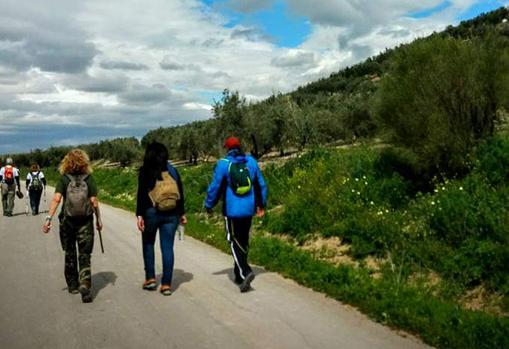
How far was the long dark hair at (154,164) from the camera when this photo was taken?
26.4ft

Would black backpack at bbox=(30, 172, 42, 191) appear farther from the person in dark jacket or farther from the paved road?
the person in dark jacket

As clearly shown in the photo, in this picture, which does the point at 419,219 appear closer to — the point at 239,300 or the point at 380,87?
the point at 239,300

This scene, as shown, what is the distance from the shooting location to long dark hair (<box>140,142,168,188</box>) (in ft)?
26.4

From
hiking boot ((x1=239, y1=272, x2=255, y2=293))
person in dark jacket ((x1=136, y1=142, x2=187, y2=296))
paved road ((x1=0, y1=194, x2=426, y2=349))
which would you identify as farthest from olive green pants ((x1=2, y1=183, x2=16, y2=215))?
hiking boot ((x1=239, y1=272, x2=255, y2=293))

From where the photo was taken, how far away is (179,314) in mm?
6984

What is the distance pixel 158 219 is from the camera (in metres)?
8.09

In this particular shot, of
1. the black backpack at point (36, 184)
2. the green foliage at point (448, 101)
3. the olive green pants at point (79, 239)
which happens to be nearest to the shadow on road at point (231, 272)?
the olive green pants at point (79, 239)

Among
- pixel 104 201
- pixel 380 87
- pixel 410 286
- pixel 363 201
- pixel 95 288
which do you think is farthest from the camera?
pixel 104 201

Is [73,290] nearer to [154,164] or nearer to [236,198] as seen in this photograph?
[154,164]

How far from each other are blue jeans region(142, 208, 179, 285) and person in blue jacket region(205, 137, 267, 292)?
24.3 inches

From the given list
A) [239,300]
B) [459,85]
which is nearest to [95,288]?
[239,300]

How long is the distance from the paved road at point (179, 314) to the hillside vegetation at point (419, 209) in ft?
1.90

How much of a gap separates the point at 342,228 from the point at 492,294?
12.7 feet

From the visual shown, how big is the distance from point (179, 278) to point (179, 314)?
2199mm
